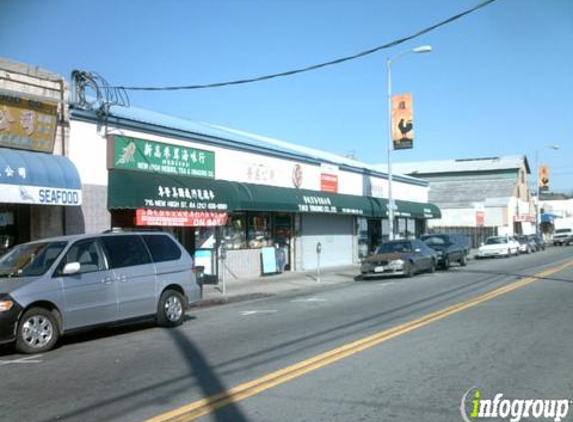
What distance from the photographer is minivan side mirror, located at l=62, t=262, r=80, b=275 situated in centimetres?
1034

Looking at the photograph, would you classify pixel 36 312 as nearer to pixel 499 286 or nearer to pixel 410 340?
pixel 410 340

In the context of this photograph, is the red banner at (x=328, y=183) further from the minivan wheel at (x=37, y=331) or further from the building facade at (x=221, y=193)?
the minivan wheel at (x=37, y=331)

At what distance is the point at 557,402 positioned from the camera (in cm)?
620

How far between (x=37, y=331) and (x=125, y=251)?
232cm

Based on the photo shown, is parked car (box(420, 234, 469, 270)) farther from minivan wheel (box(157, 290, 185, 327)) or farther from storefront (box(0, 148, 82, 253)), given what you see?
minivan wheel (box(157, 290, 185, 327))

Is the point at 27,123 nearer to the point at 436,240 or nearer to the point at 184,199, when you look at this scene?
the point at 184,199

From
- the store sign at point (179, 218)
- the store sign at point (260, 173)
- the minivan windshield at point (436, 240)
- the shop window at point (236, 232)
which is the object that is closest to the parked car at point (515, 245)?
the minivan windshield at point (436, 240)

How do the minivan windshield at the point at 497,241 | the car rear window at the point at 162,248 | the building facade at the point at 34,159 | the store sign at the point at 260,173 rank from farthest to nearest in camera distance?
the minivan windshield at the point at 497,241 < the store sign at the point at 260,173 < the building facade at the point at 34,159 < the car rear window at the point at 162,248

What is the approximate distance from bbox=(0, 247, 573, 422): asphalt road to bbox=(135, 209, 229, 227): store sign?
17.9 feet

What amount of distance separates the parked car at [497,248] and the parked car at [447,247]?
10.2 m

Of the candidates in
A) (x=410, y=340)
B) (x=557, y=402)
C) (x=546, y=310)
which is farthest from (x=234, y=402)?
(x=546, y=310)

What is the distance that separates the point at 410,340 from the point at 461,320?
232cm

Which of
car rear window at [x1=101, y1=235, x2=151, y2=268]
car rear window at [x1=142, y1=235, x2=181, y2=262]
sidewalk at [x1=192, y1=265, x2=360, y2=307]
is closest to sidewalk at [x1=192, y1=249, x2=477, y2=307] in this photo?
sidewalk at [x1=192, y1=265, x2=360, y2=307]

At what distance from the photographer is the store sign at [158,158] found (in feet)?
60.5
